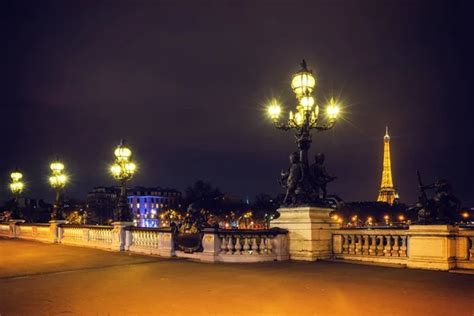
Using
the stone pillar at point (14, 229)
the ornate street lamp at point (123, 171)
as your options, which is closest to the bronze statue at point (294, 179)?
the ornate street lamp at point (123, 171)

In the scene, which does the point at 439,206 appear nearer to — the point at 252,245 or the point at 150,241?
the point at 252,245

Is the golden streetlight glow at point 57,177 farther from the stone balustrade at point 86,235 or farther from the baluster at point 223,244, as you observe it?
the baluster at point 223,244

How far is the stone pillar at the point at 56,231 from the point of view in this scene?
29.7 meters

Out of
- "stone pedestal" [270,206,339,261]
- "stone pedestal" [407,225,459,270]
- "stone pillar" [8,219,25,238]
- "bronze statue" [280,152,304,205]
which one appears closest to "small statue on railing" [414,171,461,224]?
"stone pedestal" [407,225,459,270]

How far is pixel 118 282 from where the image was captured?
11492 mm

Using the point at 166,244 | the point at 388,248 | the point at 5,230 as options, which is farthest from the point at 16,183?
the point at 388,248

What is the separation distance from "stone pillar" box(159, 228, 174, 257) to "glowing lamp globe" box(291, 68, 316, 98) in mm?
7474

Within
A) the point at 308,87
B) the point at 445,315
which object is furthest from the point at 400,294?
the point at 308,87

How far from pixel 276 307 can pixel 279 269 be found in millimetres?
5373

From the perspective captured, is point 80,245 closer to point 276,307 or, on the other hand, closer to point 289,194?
point 289,194

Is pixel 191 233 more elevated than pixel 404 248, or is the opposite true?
pixel 191 233

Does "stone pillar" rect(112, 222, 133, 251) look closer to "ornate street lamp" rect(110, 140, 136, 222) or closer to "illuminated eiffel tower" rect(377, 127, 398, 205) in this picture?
"ornate street lamp" rect(110, 140, 136, 222)

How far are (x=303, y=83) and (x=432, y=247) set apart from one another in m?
7.37

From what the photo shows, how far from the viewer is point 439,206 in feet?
46.2
